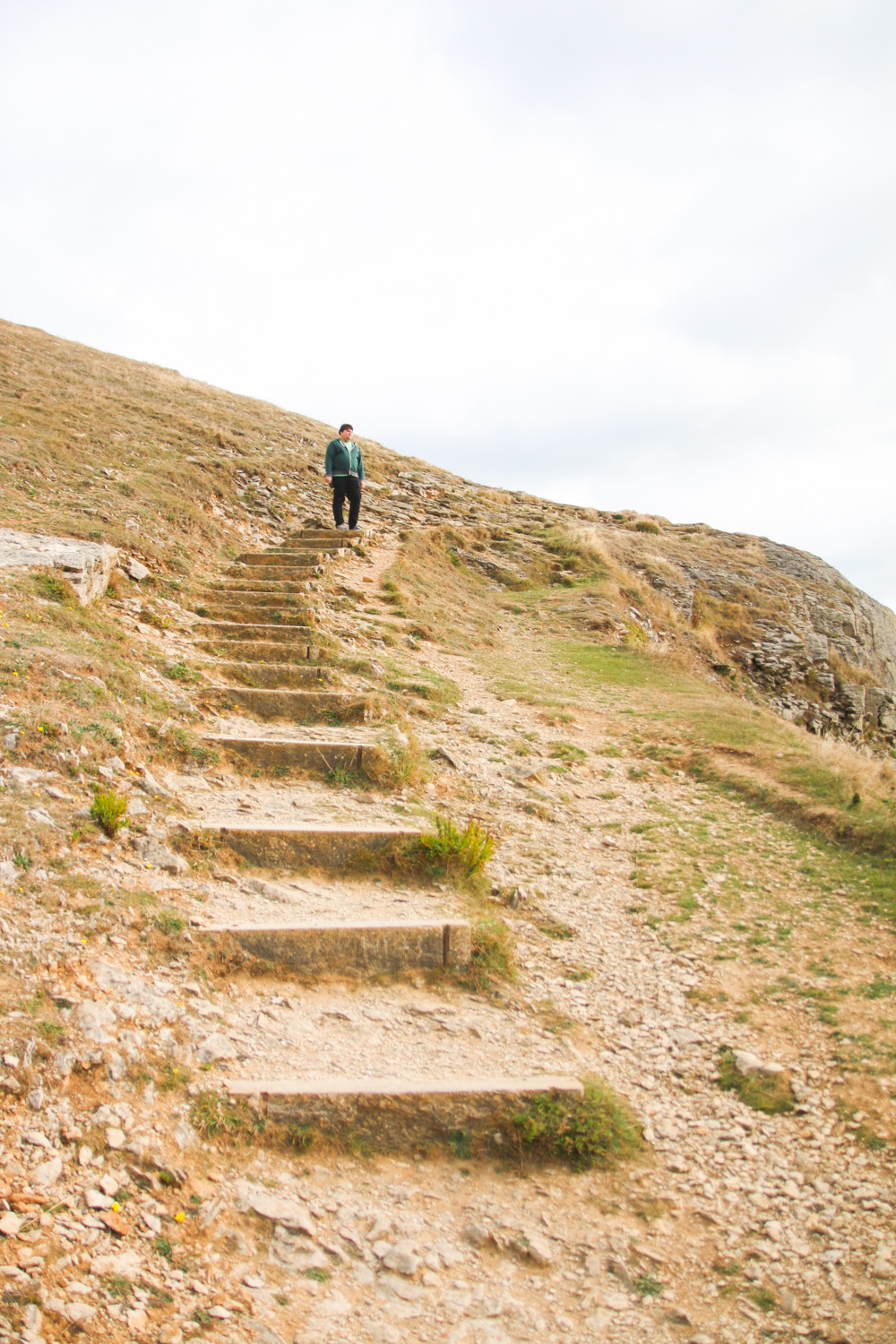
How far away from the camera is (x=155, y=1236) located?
10.4 feet

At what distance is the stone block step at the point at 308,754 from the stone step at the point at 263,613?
11.4 feet

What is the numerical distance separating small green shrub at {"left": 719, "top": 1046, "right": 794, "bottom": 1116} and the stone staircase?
0.95 meters

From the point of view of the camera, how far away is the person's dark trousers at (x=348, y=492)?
15.3 metres

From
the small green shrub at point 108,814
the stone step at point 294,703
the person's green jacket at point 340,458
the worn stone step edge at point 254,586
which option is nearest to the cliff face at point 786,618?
the person's green jacket at point 340,458

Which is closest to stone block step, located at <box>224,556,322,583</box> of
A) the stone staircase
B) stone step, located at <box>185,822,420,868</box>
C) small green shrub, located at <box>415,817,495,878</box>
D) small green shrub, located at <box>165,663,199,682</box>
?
the stone staircase

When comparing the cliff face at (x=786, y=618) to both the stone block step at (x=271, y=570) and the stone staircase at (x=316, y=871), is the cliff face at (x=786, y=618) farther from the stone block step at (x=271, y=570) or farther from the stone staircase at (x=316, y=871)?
the stone staircase at (x=316, y=871)

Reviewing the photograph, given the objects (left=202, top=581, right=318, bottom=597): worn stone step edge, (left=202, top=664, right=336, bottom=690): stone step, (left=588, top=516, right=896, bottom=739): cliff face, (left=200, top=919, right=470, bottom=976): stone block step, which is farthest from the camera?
(left=588, top=516, right=896, bottom=739): cliff face

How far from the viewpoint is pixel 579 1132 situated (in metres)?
4.02

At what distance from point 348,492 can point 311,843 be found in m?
11.2

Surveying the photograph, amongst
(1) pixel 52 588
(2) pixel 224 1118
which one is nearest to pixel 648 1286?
(2) pixel 224 1118

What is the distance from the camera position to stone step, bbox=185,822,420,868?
5.78 meters

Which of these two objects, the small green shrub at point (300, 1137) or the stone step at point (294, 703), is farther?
the stone step at point (294, 703)

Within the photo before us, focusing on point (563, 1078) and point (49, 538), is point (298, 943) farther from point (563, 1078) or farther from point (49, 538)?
point (49, 538)

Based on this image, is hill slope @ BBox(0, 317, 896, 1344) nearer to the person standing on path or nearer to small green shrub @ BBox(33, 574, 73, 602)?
small green shrub @ BBox(33, 574, 73, 602)
